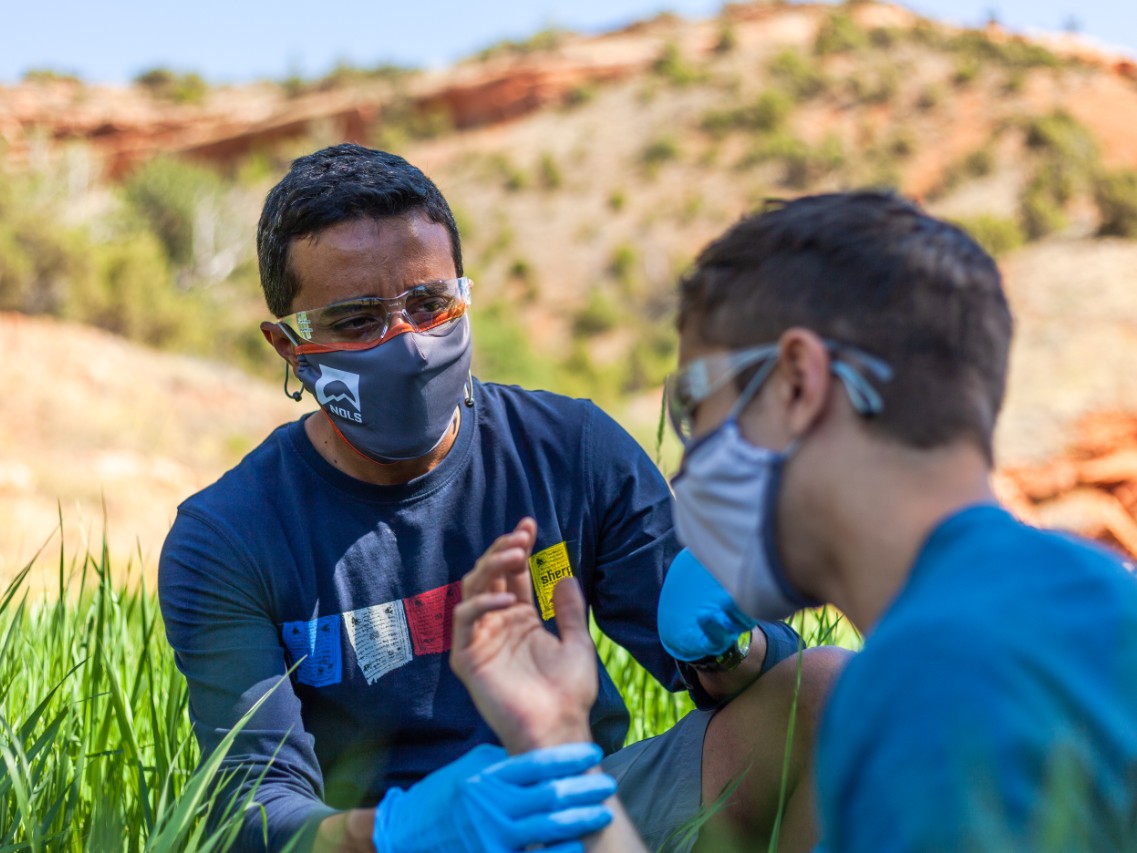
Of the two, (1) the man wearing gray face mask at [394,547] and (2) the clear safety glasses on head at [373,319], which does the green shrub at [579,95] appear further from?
(2) the clear safety glasses on head at [373,319]

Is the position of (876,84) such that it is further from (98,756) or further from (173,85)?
(98,756)

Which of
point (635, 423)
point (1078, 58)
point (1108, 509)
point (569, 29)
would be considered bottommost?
point (1108, 509)

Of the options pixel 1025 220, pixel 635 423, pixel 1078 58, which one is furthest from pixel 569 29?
pixel 635 423

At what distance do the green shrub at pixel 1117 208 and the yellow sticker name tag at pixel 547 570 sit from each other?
17.7 m

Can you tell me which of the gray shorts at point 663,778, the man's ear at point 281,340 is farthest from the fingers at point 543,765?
the man's ear at point 281,340

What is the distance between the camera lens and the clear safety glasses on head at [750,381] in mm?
1280

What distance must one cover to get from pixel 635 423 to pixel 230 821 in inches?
536

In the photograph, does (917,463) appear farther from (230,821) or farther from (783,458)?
(230,821)

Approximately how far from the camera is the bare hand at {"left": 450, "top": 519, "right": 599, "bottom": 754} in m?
1.45

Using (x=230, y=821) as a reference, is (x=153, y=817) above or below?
below

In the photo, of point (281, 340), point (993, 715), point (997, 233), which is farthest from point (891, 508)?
point (997, 233)

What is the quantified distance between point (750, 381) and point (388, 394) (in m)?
1.00

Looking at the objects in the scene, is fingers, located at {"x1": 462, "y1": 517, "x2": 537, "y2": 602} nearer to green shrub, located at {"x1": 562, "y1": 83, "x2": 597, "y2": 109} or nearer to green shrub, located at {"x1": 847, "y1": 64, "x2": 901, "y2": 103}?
green shrub, located at {"x1": 847, "y1": 64, "x2": 901, "y2": 103}

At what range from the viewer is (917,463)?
4.13 ft
